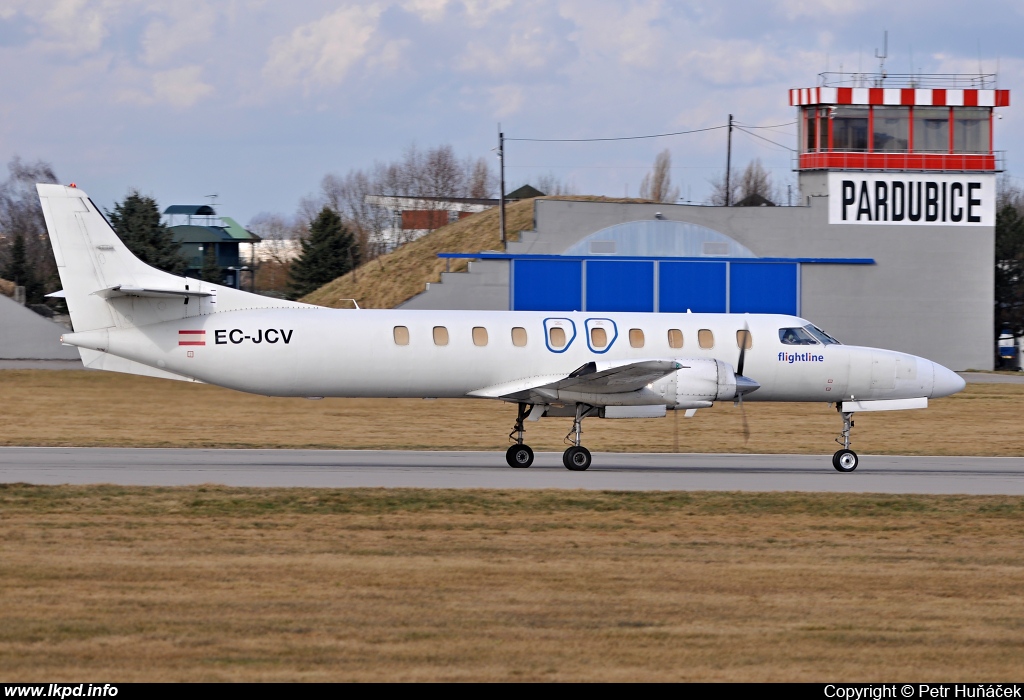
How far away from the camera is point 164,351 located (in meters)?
20.3

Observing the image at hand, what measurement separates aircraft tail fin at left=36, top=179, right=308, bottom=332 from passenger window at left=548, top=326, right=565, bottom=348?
628 cm

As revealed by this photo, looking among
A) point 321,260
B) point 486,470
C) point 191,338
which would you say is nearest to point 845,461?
point 486,470

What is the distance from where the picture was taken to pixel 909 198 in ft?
156

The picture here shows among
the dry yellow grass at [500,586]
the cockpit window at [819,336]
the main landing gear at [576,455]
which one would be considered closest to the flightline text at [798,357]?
the cockpit window at [819,336]

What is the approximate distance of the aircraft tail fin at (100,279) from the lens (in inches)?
786

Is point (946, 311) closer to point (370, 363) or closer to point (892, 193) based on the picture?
point (892, 193)

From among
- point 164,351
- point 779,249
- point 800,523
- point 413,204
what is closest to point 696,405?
point 800,523

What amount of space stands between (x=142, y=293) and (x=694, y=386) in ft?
32.4

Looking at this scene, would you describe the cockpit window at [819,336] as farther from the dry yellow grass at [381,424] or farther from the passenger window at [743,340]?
the dry yellow grass at [381,424]

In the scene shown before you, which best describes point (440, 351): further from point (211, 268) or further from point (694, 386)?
point (211, 268)

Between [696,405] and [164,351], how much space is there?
955 cm

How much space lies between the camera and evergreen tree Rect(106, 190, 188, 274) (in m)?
56.8

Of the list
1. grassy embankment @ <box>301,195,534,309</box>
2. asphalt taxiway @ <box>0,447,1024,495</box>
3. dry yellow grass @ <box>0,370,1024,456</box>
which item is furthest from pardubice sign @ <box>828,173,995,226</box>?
asphalt taxiway @ <box>0,447,1024,495</box>

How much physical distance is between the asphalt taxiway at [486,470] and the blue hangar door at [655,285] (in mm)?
20611
